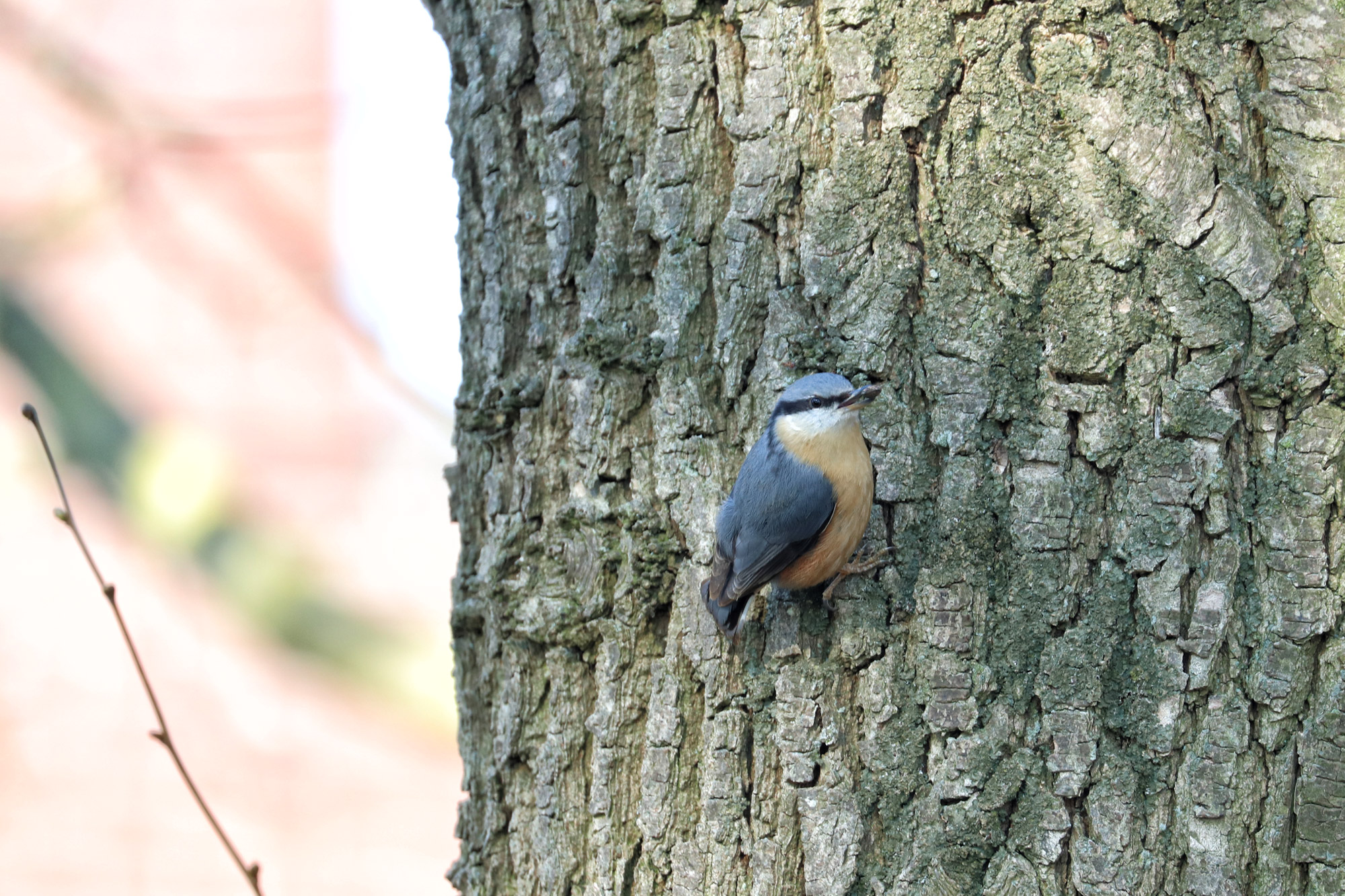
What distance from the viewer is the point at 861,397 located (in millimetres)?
1435

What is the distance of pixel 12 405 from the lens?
4691mm

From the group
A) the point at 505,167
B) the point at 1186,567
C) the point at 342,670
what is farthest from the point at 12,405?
the point at 1186,567

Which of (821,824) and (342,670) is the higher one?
(342,670)

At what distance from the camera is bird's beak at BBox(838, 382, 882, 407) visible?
143cm

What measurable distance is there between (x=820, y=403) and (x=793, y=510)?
7.2 inches

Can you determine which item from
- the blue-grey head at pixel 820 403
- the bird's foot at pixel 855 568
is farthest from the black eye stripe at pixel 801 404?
the bird's foot at pixel 855 568

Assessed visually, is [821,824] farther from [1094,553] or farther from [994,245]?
[994,245]

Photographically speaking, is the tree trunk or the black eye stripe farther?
the black eye stripe

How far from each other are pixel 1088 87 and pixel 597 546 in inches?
37.6

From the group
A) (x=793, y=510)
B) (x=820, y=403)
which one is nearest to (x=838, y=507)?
(x=793, y=510)

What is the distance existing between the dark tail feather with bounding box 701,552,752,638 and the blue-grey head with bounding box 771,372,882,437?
22 centimetres

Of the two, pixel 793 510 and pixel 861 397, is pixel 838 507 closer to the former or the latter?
pixel 793 510

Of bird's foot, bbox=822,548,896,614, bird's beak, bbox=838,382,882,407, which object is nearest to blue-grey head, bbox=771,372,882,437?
bird's beak, bbox=838,382,882,407

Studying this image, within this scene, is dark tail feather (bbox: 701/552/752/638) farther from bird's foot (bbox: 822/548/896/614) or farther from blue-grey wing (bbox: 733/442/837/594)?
bird's foot (bbox: 822/548/896/614)
